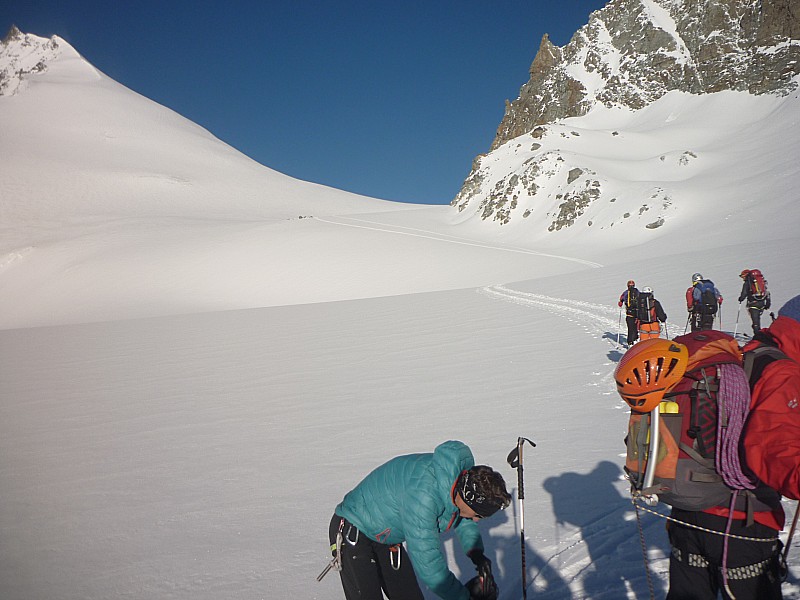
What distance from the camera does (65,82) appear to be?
137125 millimetres

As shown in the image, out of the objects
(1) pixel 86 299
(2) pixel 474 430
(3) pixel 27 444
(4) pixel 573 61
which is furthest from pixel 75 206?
(4) pixel 573 61

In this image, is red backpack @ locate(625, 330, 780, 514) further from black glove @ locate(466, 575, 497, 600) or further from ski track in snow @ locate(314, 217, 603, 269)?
ski track in snow @ locate(314, 217, 603, 269)

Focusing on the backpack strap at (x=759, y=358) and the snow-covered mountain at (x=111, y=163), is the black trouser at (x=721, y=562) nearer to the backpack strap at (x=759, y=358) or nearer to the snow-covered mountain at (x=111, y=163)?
the backpack strap at (x=759, y=358)

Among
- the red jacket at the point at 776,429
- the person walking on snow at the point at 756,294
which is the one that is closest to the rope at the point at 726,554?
the red jacket at the point at 776,429

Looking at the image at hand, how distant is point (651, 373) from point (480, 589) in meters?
1.48

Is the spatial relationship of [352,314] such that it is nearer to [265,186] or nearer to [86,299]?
[86,299]

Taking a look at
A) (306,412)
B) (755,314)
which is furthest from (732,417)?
(755,314)

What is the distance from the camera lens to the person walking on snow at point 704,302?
8.98 metres

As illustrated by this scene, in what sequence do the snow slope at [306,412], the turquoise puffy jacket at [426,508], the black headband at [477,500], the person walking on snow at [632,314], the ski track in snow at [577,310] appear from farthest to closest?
the ski track in snow at [577,310]
the person walking on snow at [632,314]
the snow slope at [306,412]
the turquoise puffy jacket at [426,508]
the black headband at [477,500]

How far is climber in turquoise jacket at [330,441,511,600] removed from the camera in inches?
93.3

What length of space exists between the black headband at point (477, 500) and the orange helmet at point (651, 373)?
0.81 m

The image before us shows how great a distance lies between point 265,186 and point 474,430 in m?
98.3

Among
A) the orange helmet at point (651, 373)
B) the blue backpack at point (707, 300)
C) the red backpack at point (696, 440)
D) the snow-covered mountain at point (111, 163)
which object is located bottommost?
the red backpack at point (696, 440)

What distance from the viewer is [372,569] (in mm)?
2871
